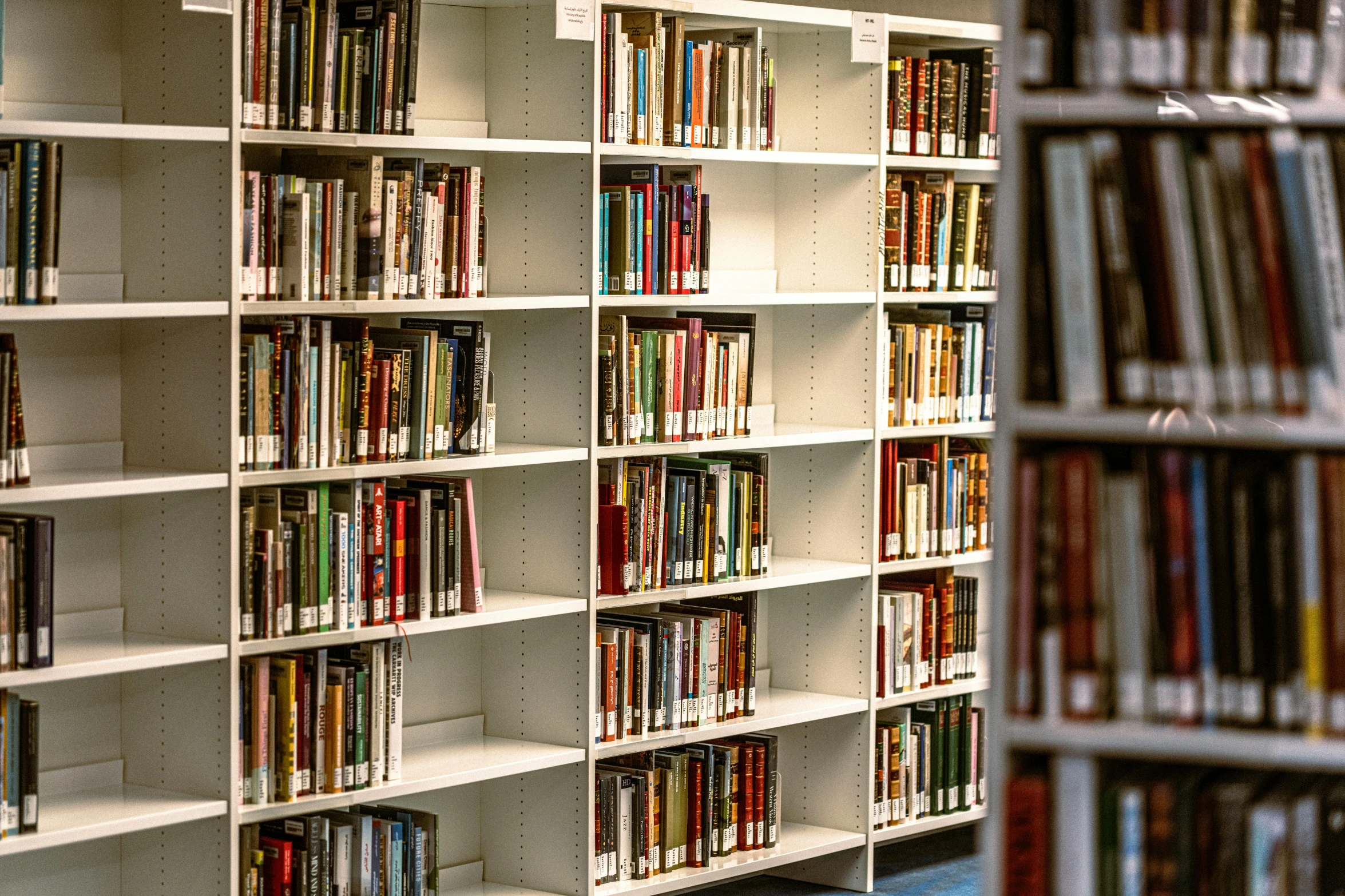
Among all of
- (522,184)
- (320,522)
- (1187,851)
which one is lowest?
(1187,851)

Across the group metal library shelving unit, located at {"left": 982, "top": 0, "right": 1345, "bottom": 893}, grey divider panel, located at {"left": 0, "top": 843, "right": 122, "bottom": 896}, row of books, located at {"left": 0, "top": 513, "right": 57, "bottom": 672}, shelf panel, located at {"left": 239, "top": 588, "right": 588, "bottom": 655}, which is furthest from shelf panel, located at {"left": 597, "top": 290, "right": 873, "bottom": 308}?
metal library shelving unit, located at {"left": 982, "top": 0, "right": 1345, "bottom": 893}

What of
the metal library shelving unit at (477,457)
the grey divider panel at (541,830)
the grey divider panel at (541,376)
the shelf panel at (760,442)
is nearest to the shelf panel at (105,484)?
the metal library shelving unit at (477,457)

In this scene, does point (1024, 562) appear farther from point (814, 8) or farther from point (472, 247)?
point (814, 8)

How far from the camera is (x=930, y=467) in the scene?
486 cm

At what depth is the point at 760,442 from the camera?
14.4ft

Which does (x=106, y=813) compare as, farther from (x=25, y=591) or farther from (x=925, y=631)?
(x=925, y=631)

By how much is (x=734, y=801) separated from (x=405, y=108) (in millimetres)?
2044

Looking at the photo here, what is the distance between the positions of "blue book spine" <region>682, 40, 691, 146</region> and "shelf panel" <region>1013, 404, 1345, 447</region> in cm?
246

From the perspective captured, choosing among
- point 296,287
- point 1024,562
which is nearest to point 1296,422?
point 1024,562

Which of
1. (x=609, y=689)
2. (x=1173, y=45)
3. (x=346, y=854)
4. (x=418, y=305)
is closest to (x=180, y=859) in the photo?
(x=346, y=854)

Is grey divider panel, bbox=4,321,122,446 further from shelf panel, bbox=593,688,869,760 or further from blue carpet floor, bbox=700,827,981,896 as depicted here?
blue carpet floor, bbox=700,827,981,896

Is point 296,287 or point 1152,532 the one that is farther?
point 296,287

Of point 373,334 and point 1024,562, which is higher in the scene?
point 373,334

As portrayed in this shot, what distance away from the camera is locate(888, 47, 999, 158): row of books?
473 centimetres
